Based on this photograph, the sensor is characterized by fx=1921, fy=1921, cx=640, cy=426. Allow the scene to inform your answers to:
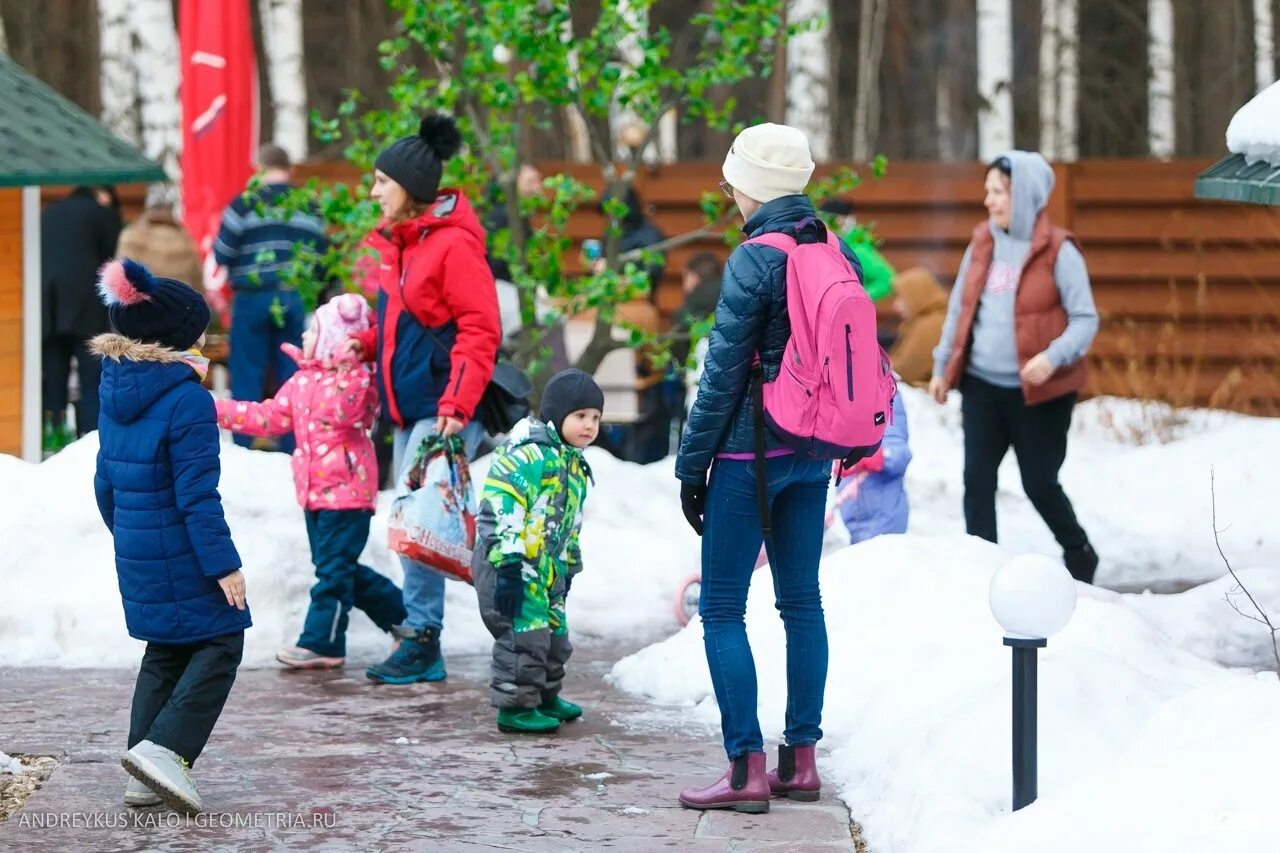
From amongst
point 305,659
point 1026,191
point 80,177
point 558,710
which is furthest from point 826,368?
point 80,177

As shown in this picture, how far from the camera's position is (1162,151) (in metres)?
21.2

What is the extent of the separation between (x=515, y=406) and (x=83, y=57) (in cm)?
2546

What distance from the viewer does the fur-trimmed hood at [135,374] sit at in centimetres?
528

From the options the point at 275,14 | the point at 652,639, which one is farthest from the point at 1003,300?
the point at 275,14

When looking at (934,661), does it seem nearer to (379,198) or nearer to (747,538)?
(747,538)

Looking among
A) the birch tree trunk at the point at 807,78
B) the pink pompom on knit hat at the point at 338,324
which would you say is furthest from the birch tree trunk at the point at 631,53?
the pink pompom on knit hat at the point at 338,324

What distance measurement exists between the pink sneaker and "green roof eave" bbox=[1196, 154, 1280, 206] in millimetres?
3653

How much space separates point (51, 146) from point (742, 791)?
553 cm

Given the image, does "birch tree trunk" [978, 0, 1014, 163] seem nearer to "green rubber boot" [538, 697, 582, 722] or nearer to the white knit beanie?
"green rubber boot" [538, 697, 582, 722]

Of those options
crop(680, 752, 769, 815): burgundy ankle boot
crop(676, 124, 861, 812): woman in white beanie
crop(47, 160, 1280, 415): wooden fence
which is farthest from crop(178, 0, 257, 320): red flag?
crop(680, 752, 769, 815): burgundy ankle boot

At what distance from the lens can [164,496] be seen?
527 centimetres

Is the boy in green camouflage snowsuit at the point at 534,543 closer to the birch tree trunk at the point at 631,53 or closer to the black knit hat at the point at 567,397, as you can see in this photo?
the black knit hat at the point at 567,397

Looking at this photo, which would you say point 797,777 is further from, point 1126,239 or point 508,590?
point 1126,239

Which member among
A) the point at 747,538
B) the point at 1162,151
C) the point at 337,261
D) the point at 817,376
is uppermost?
the point at 1162,151
